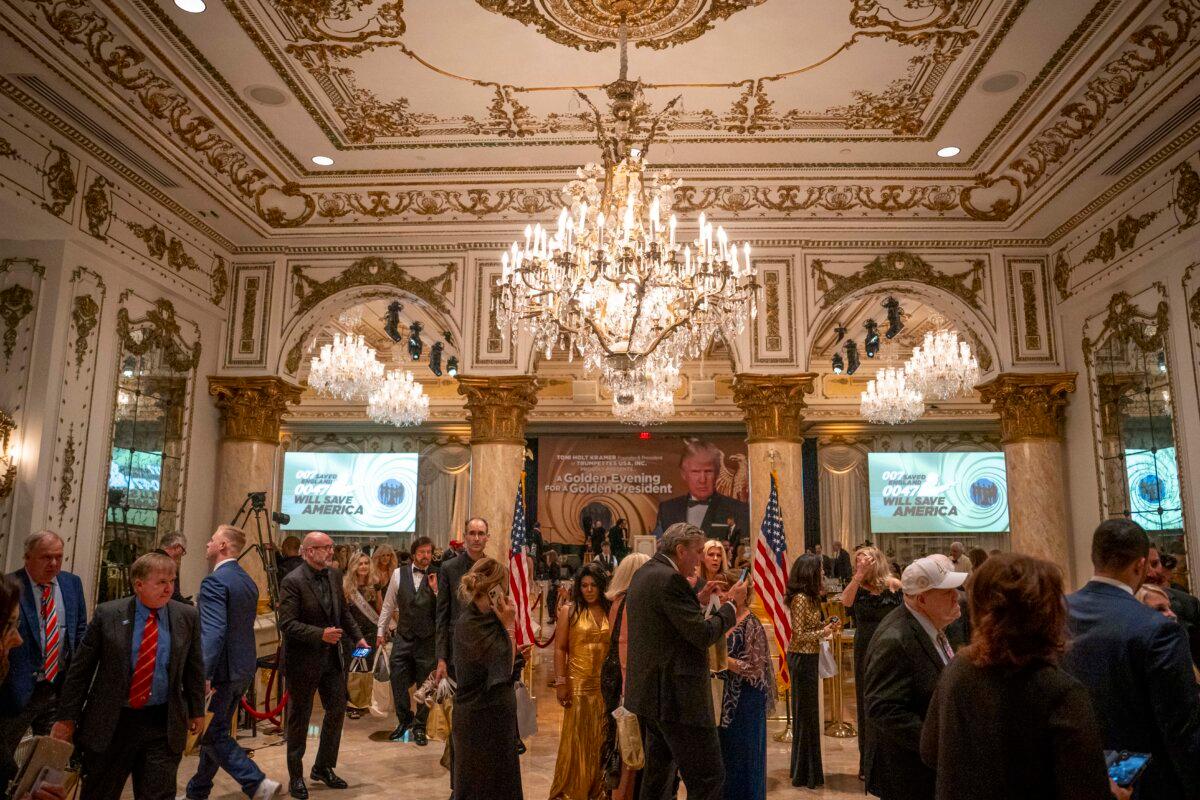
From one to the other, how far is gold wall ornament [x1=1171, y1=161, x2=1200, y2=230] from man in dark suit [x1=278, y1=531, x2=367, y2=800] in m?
7.09

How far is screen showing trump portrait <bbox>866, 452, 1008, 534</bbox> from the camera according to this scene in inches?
687

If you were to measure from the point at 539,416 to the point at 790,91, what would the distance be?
37.4 ft

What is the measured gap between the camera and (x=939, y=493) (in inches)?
691

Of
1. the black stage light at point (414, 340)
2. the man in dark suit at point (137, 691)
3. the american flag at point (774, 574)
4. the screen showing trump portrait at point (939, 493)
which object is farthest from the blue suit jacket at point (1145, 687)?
the screen showing trump portrait at point (939, 493)

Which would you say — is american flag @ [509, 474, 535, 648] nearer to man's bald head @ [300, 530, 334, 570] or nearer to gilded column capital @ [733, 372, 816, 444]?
man's bald head @ [300, 530, 334, 570]

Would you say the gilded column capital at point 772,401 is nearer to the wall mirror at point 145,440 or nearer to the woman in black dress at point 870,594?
the woman in black dress at point 870,594

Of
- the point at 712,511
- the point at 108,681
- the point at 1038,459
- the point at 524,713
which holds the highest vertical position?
the point at 1038,459

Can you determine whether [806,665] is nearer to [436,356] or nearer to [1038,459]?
[1038,459]

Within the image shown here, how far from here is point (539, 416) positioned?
17.8m

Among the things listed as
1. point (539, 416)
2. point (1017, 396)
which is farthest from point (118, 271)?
point (539, 416)

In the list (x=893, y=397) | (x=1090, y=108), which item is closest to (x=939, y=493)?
(x=893, y=397)

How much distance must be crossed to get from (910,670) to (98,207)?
7.61 meters

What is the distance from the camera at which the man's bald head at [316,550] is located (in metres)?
5.21

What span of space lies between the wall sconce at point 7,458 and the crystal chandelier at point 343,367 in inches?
260
